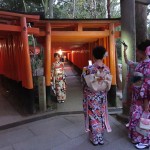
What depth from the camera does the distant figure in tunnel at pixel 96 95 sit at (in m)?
3.99

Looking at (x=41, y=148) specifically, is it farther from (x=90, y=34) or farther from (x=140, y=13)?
(x=90, y=34)

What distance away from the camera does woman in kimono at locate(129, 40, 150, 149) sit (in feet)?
12.1

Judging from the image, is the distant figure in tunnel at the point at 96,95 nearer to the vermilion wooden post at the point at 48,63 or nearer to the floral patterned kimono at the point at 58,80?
the vermilion wooden post at the point at 48,63

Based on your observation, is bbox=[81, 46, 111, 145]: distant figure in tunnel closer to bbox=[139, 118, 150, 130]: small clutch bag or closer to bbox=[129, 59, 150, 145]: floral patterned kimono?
bbox=[129, 59, 150, 145]: floral patterned kimono

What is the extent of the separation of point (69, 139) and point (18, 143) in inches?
38.4

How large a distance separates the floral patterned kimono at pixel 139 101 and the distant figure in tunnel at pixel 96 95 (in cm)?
48

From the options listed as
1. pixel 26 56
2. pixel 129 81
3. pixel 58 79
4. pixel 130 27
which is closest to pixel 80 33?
pixel 58 79

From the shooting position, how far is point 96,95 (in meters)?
4.10

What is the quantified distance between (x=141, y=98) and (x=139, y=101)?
15 centimetres

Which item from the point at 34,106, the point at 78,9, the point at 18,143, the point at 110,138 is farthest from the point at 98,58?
the point at 78,9

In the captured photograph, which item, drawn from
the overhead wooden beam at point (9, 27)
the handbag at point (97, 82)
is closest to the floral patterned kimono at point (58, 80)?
the overhead wooden beam at point (9, 27)

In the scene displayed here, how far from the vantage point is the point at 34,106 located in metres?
6.44

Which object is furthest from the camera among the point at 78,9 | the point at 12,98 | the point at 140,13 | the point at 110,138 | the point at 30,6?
the point at 78,9

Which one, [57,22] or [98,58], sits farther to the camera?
[57,22]
